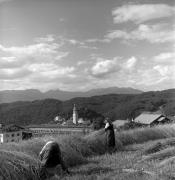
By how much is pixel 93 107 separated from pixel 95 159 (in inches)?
2402

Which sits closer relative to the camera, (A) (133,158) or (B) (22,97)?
(A) (133,158)

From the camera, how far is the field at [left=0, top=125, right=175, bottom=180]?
636 cm

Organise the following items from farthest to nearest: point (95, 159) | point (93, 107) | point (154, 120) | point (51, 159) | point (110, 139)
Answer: point (93, 107)
point (154, 120)
point (110, 139)
point (95, 159)
point (51, 159)

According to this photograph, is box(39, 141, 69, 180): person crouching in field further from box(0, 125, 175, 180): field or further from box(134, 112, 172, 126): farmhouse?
box(134, 112, 172, 126): farmhouse

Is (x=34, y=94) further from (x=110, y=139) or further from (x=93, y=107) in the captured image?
(x=110, y=139)

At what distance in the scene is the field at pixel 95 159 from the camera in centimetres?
636

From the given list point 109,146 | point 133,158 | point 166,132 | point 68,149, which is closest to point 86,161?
point 68,149

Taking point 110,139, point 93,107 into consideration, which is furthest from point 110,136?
point 93,107

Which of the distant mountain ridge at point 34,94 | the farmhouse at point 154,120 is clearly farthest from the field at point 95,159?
the distant mountain ridge at point 34,94

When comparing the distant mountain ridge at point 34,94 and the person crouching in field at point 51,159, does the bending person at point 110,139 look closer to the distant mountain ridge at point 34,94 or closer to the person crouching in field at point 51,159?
the person crouching in field at point 51,159

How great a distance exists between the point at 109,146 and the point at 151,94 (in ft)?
269

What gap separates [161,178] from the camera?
19.9 ft

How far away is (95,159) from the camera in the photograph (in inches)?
355

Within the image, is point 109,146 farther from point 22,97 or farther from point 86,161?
point 22,97
